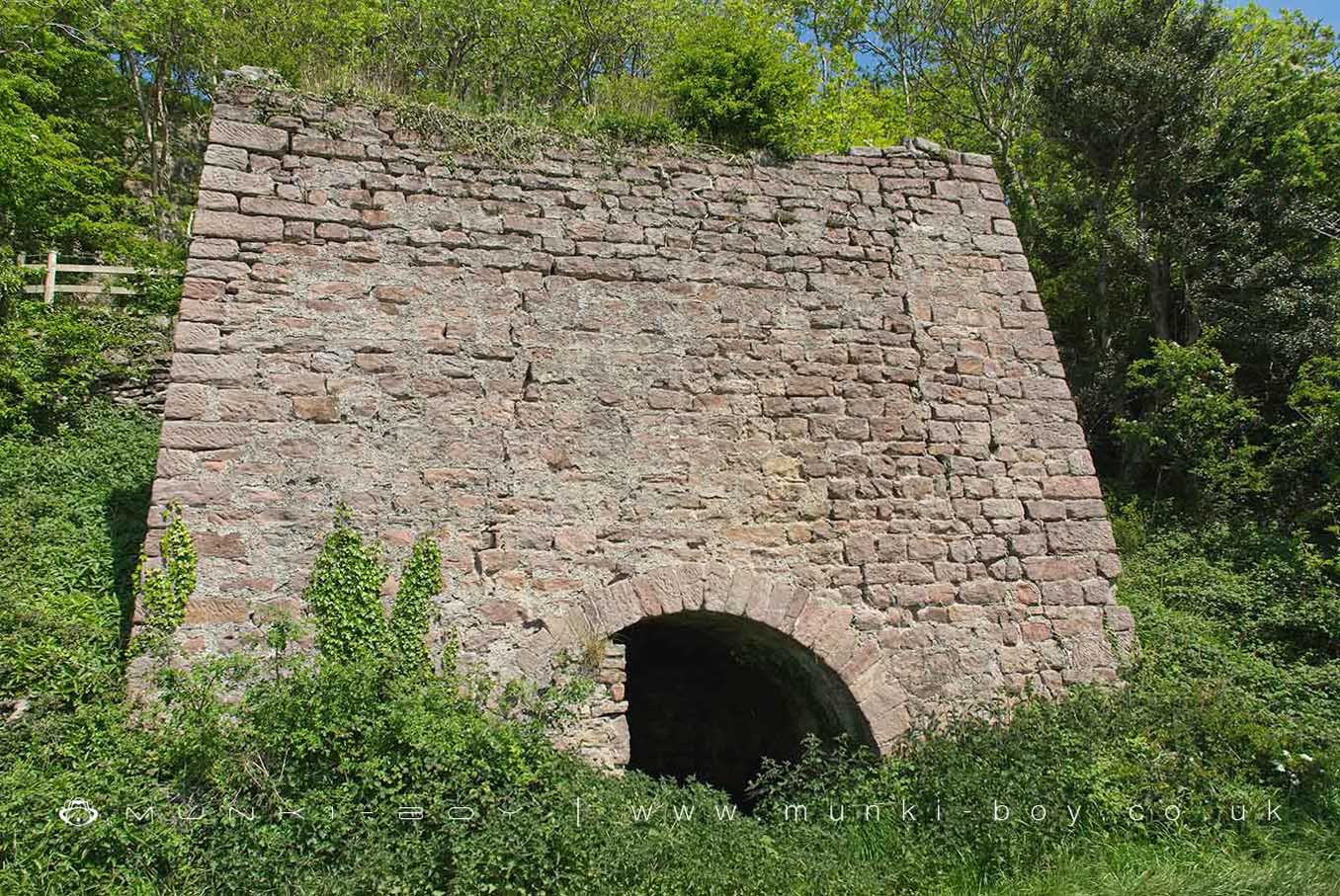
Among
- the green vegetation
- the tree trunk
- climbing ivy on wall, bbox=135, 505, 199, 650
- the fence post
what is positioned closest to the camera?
the green vegetation

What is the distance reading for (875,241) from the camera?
6.27m

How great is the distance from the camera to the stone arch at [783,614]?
5.18 metres

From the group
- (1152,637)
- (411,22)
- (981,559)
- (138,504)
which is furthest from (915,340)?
(411,22)

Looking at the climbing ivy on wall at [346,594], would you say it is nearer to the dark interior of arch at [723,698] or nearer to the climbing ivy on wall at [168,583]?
the climbing ivy on wall at [168,583]

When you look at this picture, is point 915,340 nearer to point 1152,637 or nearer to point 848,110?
point 1152,637

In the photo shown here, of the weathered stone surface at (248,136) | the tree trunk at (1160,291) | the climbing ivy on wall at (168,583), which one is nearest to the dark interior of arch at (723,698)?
the climbing ivy on wall at (168,583)

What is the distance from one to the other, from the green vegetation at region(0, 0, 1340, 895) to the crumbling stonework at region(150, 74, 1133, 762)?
1.05 feet

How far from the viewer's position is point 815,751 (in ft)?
17.5

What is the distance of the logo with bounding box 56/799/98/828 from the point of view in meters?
3.77

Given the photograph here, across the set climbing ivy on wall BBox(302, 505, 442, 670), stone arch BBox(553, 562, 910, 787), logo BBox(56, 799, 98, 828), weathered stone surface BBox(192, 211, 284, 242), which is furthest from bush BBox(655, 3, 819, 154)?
logo BBox(56, 799, 98, 828)

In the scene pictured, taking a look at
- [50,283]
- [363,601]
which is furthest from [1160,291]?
[50,283]

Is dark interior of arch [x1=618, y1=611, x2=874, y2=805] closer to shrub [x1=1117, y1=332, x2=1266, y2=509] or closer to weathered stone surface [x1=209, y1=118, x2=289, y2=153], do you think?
weathered stone surface [x1=209, y1=118, x2=289, y2=153]

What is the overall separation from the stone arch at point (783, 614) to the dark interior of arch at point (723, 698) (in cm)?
6

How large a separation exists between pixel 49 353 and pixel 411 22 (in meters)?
12.3
